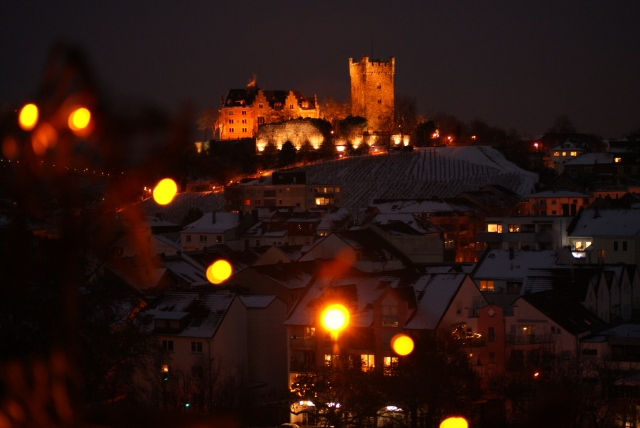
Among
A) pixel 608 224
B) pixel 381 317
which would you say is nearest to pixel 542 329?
pixel 381 317

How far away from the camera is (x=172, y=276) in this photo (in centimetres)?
2253

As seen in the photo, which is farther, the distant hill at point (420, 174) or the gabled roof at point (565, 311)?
the distant hill at point (420, 174)

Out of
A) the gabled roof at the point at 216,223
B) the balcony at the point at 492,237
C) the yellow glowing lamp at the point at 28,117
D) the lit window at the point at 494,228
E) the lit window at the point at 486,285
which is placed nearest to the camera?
the yellow glowing lamp at the point at 28,117

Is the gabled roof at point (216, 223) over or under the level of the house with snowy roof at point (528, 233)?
over

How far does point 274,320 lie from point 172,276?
17.7 feet

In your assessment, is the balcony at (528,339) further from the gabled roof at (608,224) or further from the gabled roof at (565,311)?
the gabled roof at (608,224)

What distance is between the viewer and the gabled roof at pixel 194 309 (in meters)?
16.3

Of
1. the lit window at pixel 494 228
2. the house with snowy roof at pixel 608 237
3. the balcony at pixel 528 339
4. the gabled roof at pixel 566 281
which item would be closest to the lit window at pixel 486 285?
the gabled roof at pixel 566 281

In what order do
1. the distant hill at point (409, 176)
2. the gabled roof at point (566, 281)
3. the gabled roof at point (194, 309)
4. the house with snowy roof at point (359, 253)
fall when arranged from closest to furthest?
the gabled roof at point (194, 309)
the gabled roof at point (566, 281)
the house with snowy roof at point (359, 253)
the distant hill at point (409, 176)

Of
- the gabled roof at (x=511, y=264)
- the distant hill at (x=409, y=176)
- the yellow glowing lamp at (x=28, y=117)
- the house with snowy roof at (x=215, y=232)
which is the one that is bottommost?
the gabled roof at (x=511, y=264)

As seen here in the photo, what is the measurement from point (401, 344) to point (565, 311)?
12.0ft

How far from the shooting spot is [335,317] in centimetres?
1714

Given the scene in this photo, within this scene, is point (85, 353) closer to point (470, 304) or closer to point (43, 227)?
point (43, 227)

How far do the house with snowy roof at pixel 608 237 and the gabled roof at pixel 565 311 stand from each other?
29.3 ft
